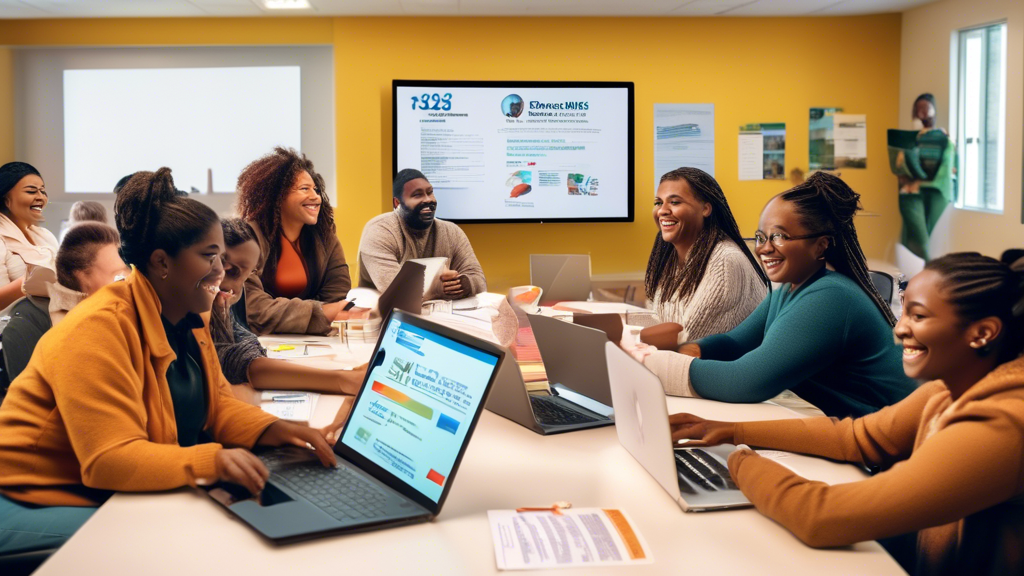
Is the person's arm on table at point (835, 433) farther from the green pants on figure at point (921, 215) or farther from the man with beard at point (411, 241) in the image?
the green pants on figure at point (921, 215)

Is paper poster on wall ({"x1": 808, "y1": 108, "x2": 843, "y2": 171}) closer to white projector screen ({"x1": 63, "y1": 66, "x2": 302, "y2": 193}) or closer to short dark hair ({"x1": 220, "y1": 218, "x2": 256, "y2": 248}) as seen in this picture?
white projector screen ({"x1": 63, "y1": 66, "x2": 302, "y2": 193})

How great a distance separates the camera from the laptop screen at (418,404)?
123 centimetres

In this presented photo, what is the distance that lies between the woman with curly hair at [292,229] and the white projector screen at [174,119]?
3.44m

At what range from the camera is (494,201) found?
21.6 feet

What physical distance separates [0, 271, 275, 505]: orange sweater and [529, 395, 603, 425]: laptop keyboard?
0.74 metres

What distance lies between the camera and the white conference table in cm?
111

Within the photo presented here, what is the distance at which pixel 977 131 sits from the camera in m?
6.23

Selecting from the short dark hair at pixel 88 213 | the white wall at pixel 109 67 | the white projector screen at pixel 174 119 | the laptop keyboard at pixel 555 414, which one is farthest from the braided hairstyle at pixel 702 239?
the white projector screen at pixel 174 119

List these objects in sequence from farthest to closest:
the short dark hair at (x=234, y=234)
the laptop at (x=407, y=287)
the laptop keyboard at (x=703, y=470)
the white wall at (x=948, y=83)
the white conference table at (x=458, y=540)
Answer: the white wall at (x=948, y=83)
the laptop at (x=407, y=287)
the short dark hair at (x=234, y=234)
the laptop keyboard at (x=703, y=470)
the white conference table at (x=458, y=540)

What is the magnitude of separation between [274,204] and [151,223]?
2.02 metres

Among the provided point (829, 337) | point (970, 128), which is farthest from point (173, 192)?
point (970, 128)

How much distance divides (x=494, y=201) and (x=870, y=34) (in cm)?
353

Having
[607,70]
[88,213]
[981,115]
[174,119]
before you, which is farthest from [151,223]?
[981,115]

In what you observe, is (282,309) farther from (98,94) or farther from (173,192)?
(98,94)
